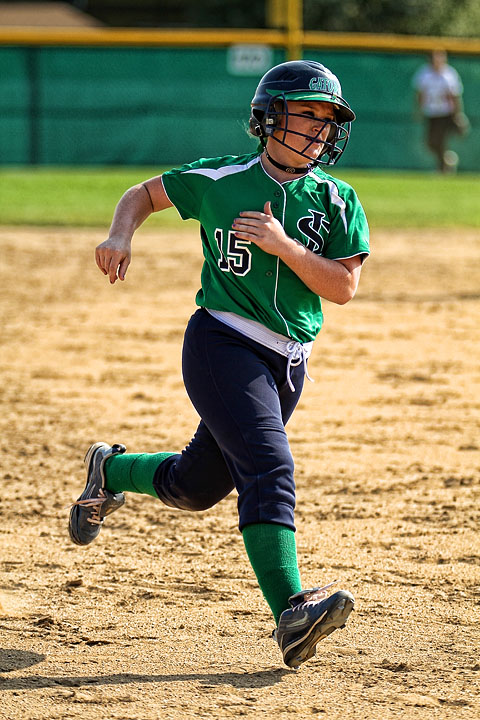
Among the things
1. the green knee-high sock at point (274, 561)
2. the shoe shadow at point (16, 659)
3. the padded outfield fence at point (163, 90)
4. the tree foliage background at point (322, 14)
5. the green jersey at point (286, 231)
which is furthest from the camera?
the tree foliage background at point (322, 14)

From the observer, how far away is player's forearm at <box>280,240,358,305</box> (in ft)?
9.56

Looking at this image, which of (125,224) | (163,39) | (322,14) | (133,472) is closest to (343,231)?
(125,224)

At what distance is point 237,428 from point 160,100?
16875mm

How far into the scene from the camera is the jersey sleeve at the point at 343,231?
10.0 feet

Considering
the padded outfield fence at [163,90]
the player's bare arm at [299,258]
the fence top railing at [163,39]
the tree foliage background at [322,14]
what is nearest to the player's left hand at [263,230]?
the player's bare arm at [299,258]

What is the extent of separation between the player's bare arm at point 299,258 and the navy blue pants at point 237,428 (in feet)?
0.80

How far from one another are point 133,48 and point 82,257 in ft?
30.5

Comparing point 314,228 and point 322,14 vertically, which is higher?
point 322,14

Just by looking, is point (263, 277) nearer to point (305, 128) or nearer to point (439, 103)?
point (305, 128)

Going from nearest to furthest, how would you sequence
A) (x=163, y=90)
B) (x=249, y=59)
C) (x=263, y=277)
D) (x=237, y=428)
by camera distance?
1. (x=237, y=428)
2. (x=263, y=277)
3. (x=249, y=59)
4. (x=163, y=90)

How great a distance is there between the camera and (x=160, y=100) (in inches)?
749

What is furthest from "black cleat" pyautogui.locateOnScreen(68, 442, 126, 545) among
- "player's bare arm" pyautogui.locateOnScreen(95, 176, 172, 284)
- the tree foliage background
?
the tree foliage background

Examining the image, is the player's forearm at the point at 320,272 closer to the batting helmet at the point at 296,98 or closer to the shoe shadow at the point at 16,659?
the batting helmet at the point at 296,98

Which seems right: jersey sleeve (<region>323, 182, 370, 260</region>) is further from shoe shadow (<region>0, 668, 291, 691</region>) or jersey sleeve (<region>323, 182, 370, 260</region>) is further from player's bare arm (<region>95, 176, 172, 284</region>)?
shoe shadow (<region>0, 668, 291, 691</region>)
